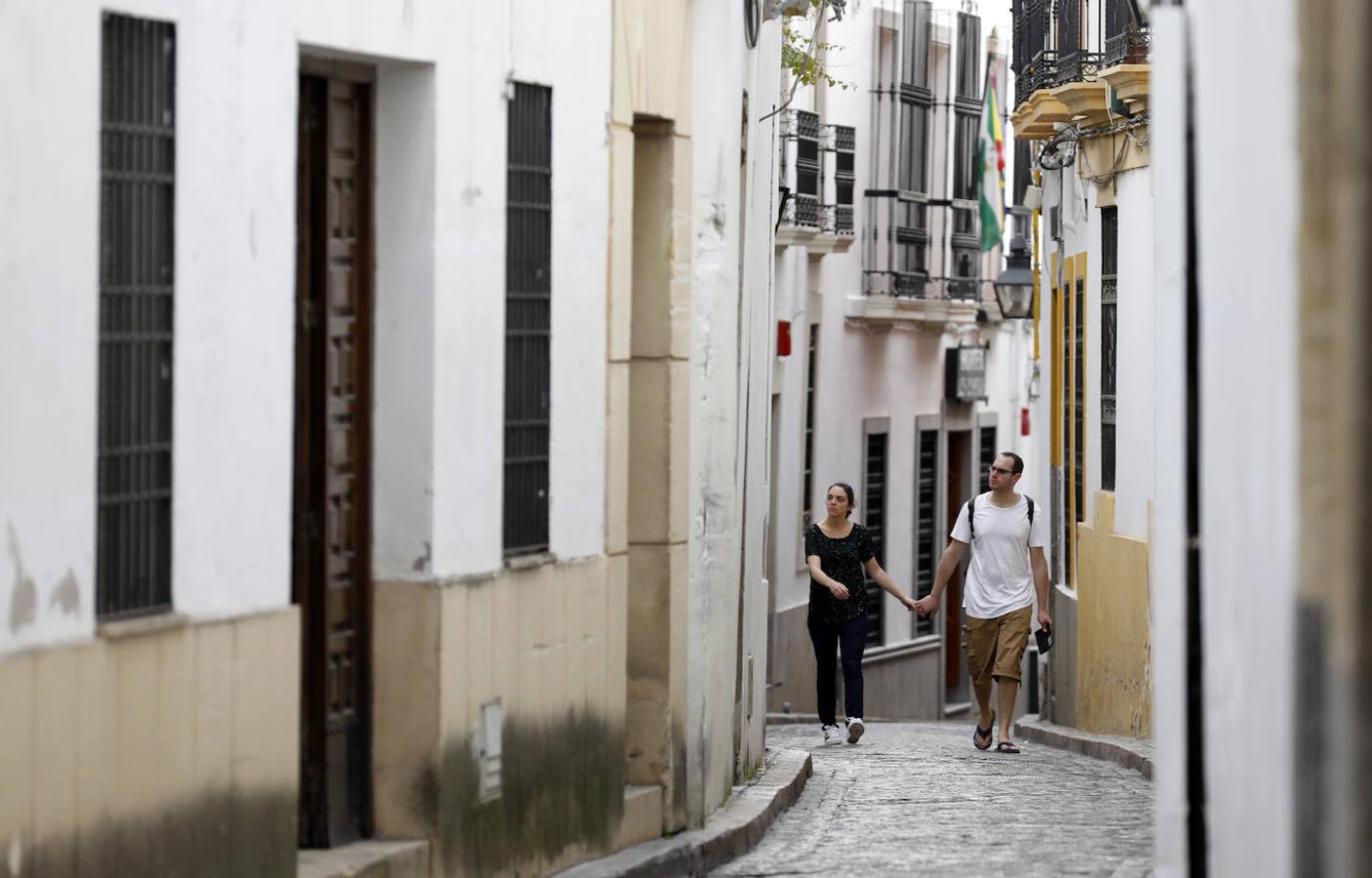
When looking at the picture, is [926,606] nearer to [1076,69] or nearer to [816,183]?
[1076,69]

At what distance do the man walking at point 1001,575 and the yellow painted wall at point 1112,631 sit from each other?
1.45 m

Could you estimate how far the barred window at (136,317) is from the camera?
22.6ft

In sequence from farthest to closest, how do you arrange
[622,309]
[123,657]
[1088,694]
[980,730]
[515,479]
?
[1088,694] → [980,730] → [622,309] → [515,479] → [123,657]

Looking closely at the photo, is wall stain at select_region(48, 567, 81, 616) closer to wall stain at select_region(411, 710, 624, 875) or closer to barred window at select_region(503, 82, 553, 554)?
wall stain at select_region(411, 710, 624, 875)

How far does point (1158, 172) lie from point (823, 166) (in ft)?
69.2

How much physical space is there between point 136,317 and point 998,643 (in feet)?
30.4

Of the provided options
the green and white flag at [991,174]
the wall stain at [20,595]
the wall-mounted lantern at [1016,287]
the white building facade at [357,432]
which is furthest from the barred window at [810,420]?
→ the wall stain at [20,595]

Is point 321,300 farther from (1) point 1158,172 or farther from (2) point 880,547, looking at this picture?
(2) point 880,547

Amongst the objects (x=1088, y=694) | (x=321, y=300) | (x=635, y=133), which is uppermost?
(x=635, y=133)

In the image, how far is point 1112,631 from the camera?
17.9 metres

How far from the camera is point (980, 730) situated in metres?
16.2

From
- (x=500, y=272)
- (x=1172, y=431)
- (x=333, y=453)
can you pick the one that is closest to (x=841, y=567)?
(x=500, y=272)

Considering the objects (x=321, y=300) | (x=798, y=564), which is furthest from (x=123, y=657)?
(x=798, y=564)

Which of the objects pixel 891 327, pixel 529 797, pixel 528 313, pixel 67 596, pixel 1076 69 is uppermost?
pixel 1076 69
